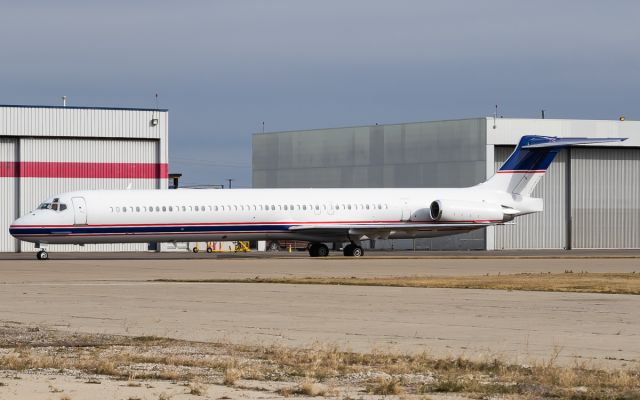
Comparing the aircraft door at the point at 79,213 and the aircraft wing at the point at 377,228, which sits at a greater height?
the aircraft door at the point at 79,213

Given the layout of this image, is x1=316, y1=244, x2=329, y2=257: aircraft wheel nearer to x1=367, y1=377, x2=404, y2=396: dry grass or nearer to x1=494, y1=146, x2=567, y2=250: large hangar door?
x1=494, y1=146, x2=567, y2=250: large hangar door

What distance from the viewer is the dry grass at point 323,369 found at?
11961 mm

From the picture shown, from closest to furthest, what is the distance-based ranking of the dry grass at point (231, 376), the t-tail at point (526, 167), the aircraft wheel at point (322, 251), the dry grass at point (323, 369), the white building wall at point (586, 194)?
the dry grass at point (323, 369)
the dry grass at point (231, 376)
the aircraft wheel at point (322, 251)
the t-tail at point (526, 167)
the white building wall at point (586, 194)

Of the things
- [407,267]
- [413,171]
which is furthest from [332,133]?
[407,267]

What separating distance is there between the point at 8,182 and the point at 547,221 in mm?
36857

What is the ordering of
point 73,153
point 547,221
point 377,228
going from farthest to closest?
1. point 547,221
2. point 73,153
3. point 377,228

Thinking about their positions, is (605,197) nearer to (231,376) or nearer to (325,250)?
(325,250)

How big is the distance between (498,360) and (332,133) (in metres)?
76.7

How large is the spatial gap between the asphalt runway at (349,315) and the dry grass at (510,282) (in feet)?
4.65

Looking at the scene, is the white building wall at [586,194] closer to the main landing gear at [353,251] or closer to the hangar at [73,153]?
the main landing gear at [353,251]

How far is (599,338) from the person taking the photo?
17.1 metres

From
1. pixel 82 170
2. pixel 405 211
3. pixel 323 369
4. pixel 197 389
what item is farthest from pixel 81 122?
pixel 197 389

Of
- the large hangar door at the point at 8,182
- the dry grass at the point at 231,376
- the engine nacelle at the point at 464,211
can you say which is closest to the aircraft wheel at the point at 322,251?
the engine nacelle at the point at 464,211

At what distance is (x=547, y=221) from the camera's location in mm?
83312
